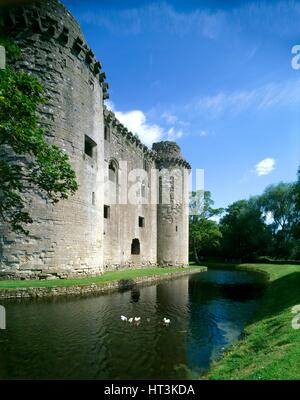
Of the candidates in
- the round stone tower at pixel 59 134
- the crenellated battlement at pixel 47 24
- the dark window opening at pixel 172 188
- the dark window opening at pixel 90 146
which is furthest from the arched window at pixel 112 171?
the dark window opening at pixel 172 188

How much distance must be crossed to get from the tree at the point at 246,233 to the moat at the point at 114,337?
4189cm

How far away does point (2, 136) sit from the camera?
7.79 metres

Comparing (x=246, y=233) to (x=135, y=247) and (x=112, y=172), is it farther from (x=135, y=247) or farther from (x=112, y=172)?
(x=112, y=172)

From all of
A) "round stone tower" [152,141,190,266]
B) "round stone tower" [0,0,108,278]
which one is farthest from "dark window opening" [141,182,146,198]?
"round stone tower" [0,0,108,278]

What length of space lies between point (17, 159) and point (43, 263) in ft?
19.1

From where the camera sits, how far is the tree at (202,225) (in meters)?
54.3

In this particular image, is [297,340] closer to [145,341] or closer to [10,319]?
[145,341]

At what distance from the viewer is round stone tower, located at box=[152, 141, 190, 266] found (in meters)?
37.9

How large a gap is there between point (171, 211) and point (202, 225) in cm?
1913

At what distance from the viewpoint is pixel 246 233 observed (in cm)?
5572

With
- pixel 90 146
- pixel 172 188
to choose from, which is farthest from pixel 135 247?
pixel 90 146

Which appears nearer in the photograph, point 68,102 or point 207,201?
point 68,102

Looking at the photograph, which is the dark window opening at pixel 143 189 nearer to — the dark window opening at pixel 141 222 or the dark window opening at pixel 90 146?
the dark window opening at pixel 141 222
